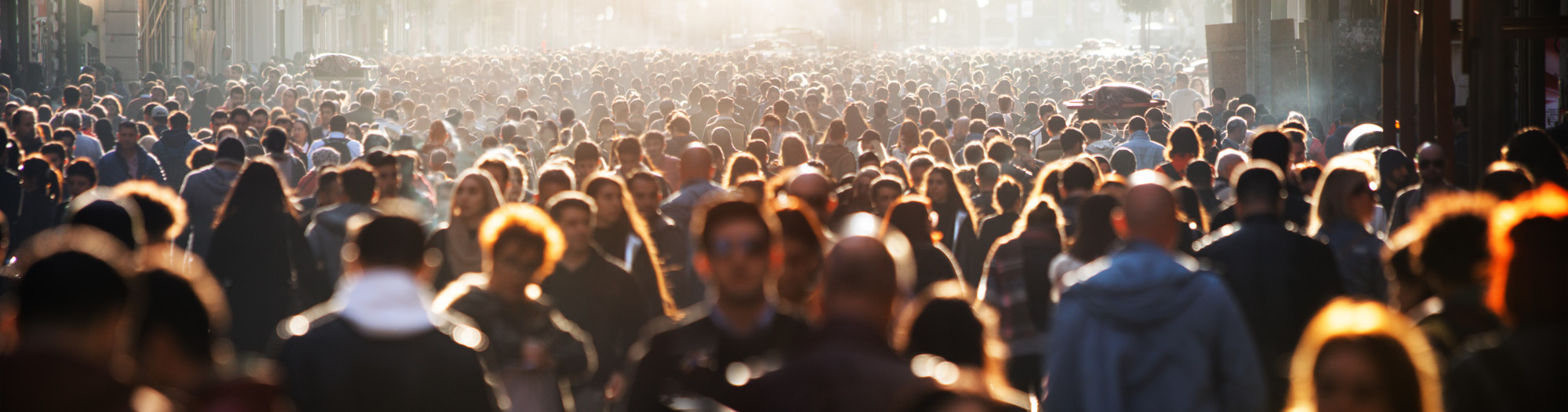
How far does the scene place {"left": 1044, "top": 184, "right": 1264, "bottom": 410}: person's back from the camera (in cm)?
463

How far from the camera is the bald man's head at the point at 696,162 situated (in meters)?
8.50

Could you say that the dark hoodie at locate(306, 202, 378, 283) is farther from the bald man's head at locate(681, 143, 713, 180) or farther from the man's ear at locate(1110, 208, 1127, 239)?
the man's ear at locate(1110, 208, 1127, 239)

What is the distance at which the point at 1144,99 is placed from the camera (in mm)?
22031

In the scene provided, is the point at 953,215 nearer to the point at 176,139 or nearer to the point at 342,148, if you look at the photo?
the point at 342,148

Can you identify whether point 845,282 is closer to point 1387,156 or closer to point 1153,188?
point 1153,188

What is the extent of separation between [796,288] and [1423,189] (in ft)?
16.5

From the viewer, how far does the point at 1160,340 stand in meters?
4.64

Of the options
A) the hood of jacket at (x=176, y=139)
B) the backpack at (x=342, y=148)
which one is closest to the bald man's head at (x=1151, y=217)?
the backpack at (x=342, y=148)

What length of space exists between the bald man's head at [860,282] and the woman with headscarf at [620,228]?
3394mm

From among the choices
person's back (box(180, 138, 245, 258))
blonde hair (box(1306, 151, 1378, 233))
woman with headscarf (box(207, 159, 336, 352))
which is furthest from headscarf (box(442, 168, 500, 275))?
blonde hair (box(1306, 151, 1378, 233))

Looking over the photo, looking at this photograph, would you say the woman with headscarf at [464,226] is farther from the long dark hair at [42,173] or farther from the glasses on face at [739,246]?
the long dark hair at [42,173]

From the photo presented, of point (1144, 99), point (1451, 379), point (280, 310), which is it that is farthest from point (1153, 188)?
point (1144, 99)

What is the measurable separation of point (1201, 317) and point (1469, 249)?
2.46 feet

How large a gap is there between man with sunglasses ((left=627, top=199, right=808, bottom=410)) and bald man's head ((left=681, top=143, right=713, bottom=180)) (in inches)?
171
